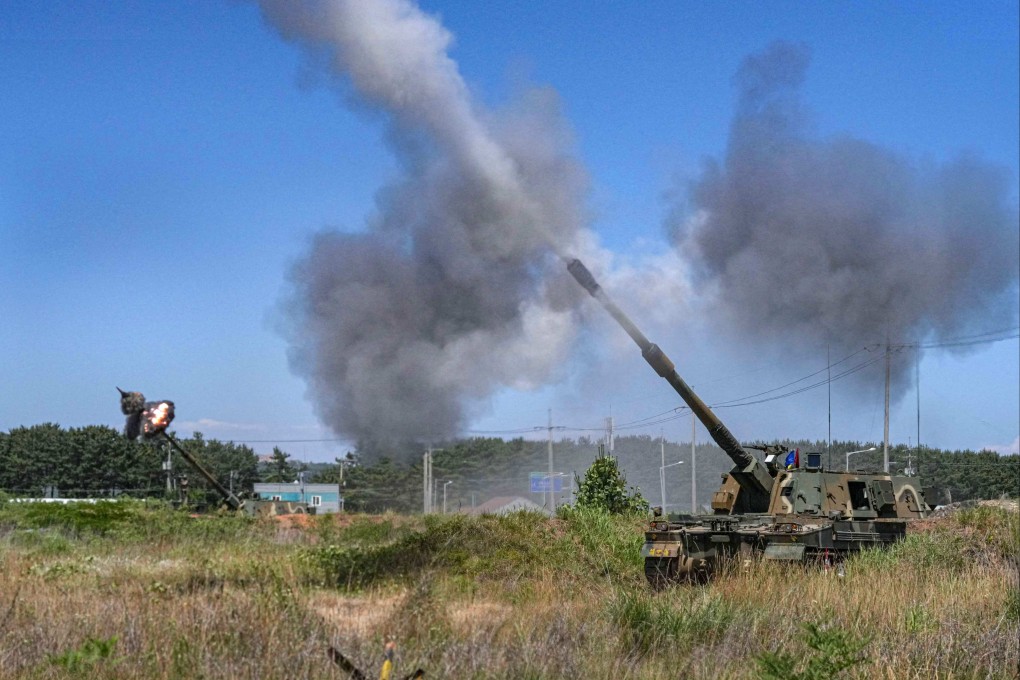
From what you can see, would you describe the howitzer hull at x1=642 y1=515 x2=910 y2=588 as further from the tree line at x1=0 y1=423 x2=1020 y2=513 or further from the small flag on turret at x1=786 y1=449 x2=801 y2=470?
the tree line at x1=0 y1=423 x2=1020 y2=513

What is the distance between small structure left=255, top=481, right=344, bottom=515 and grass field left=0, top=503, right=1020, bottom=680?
40768mm

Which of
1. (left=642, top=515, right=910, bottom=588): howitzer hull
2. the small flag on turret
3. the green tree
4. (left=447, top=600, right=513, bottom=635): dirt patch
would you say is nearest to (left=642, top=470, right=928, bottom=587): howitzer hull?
(left=642, top=515, right=910, bottom=588): howitzer hull

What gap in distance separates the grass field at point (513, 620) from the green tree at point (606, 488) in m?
11.2

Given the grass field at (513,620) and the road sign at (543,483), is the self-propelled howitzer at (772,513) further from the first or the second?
the road sign at (543,483)

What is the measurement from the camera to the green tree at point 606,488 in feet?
87.7

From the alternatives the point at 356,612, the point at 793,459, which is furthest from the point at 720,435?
the point at 356,612

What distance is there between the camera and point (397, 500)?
189ft

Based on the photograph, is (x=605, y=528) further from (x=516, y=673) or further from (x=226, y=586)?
(x=516, y=673)

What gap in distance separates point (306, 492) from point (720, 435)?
45.4 metres

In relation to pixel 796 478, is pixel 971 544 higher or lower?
lower

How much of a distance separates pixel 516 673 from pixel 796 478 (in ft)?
35.4

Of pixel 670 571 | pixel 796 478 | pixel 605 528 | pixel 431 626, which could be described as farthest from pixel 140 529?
pixel 431 626

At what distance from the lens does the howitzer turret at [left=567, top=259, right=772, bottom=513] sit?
16078 millimetres

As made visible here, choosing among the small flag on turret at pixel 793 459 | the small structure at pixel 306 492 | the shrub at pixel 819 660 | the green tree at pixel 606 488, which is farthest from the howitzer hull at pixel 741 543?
the small structure at pixel 306 492
